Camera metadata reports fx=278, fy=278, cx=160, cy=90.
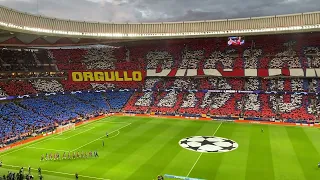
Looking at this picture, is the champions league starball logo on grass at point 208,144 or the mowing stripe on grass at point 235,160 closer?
the mowing stripe on grass at point 235,160

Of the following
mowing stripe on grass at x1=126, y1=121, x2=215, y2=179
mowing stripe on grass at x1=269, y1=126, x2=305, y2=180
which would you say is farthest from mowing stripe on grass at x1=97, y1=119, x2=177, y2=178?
mowing stripe on grass at x1=269, y1=126, x2=305, y2=180

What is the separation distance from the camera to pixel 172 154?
104 ft

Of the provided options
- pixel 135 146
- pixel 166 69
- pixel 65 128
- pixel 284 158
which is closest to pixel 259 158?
pixel 284 158

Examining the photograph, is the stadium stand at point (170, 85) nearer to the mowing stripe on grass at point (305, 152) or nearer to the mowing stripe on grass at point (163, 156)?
the mowing stripe on grass at point (305, 152)

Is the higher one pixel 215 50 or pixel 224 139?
pixel 215 50

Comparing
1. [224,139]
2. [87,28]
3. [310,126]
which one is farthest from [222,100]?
[87,28]

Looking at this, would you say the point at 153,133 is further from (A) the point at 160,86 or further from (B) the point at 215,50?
(B) the point at 215,50

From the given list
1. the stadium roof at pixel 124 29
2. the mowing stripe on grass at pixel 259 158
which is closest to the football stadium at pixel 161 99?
the mowing stripe on grass at pixel 259 158

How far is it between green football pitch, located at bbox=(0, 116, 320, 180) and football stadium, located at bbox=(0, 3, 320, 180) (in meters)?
0.14

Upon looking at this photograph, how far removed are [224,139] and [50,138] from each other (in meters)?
24.9

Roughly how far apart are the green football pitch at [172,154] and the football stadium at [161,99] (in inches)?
Answer: 5.4

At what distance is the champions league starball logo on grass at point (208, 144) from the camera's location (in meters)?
33.2

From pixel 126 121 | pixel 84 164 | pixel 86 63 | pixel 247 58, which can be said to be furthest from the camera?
pixel 86 63

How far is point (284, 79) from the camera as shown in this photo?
58.8 meters
